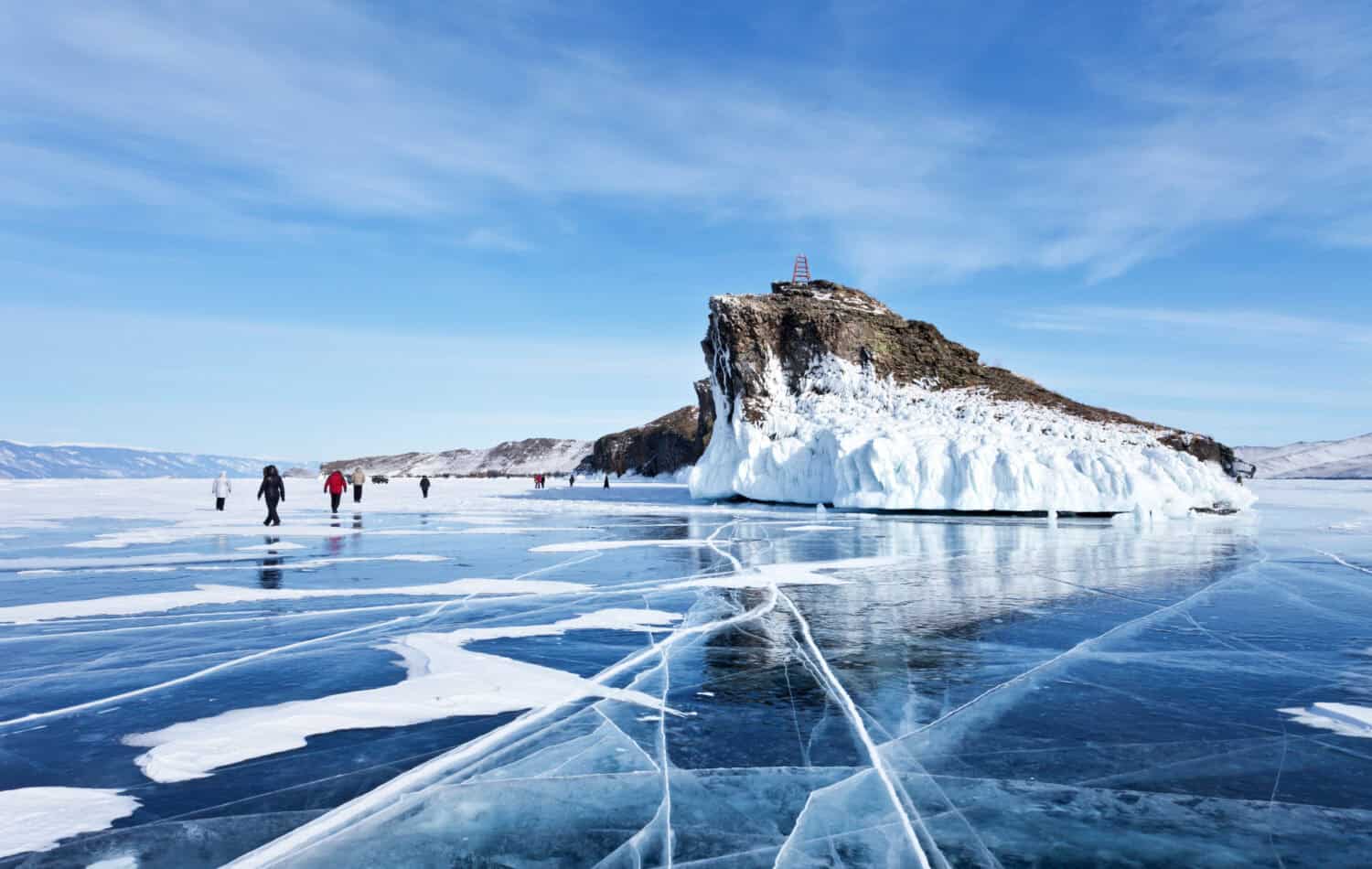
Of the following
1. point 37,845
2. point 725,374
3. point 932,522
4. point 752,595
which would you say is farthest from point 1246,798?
point 725,374

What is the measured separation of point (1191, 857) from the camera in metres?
2.97

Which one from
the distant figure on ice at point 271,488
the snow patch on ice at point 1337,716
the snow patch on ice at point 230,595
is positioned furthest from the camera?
the distant figure on ice at point 271,488

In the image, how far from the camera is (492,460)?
426 ft

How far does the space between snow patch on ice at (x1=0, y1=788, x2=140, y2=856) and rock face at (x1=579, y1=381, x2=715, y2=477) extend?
208 feet

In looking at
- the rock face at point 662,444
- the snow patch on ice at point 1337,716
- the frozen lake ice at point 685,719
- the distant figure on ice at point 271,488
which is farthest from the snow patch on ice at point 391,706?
the rock face at point 662,444

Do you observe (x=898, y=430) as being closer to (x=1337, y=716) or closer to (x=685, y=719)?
(x=1337, y=716)

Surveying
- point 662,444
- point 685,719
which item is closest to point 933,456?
point 685,719

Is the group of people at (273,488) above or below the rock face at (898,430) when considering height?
→ below

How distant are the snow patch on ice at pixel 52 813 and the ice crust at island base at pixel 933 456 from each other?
23.6 m

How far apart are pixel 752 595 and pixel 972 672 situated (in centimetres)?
364

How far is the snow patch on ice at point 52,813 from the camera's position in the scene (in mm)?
3139

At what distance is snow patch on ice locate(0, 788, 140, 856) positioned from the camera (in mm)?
3139

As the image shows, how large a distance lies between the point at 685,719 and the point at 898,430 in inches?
1020

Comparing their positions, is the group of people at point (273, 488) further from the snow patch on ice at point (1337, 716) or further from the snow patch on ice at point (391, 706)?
the snow patch on ice at point (1337, 716)
